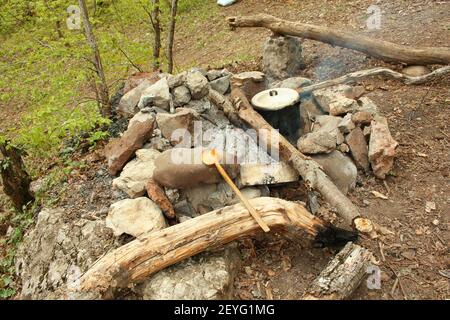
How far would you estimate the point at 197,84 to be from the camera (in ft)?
16.3

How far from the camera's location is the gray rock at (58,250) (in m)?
3.60

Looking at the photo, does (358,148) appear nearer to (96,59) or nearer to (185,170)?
(185,170)

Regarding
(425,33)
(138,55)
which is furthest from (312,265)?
(425,33)

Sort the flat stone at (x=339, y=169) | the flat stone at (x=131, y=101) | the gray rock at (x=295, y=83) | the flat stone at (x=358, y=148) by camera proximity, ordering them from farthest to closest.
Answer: the gray rock at (x=295, y=83), the flat stone at (x=131, y=101), the flat stone at (x=358, y=148), the flat stone at (x=339, y=169)

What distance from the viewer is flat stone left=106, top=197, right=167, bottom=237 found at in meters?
3.54

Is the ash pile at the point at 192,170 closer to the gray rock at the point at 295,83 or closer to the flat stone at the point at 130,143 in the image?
the flat stone at the point at 130,143

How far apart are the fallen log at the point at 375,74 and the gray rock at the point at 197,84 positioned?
4.43 ft

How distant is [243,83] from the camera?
17.1 feet

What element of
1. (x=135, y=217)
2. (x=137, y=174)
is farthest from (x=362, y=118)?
(x=135, y=217)

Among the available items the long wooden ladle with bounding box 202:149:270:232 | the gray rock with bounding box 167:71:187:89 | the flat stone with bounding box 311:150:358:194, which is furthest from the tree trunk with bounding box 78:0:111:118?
the flat stone with bounding box 311:150:358:194

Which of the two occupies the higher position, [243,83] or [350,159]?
[243,83]

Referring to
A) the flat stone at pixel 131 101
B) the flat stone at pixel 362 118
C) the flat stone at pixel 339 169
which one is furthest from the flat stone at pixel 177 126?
the flat stone at pixel 362 118
